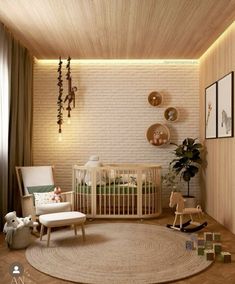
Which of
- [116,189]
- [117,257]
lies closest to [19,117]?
[116,189]

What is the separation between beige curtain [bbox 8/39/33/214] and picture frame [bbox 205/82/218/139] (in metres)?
3.11

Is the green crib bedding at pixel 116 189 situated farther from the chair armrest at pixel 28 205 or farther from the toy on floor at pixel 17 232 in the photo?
the toy on floor at pixel 17 232

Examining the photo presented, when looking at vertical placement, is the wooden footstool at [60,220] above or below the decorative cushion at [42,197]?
below

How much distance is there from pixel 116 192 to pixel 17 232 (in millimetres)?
1869

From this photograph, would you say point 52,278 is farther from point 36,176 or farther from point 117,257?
point 36,176

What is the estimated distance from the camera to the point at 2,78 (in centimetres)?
434

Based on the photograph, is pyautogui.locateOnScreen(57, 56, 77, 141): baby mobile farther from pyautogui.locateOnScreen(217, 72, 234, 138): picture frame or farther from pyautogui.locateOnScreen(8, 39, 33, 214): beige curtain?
pyautogui.locateOnScreen(217, 72, 234, 138): picture frame

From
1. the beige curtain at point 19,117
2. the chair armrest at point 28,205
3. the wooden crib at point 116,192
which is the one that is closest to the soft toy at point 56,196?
the chair armrest at point 28,205

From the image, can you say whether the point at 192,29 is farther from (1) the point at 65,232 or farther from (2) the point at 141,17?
(1) the point at 65,232

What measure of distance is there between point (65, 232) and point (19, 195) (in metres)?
1.21

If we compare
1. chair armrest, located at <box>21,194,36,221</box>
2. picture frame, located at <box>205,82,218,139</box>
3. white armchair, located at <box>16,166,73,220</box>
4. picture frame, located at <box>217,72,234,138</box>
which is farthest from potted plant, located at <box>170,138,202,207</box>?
chair armrest, located at <box>21,194,36,221</box>

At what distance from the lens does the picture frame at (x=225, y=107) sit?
4.20 metres

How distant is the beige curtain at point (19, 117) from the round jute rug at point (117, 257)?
1217mm

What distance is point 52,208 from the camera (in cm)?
414
